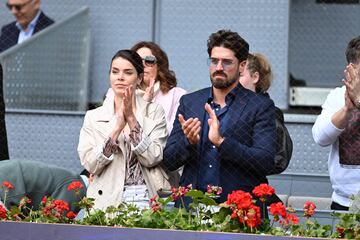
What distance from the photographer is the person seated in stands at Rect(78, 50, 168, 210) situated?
23.3 feet

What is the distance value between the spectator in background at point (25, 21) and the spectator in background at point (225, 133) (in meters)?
3.74

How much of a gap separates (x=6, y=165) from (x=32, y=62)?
3.39 m

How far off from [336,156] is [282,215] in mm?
1421

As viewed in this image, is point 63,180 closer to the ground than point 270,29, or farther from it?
closer to the ground

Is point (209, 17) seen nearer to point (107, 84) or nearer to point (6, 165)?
point (107, 84)

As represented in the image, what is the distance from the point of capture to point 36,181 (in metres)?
7.24

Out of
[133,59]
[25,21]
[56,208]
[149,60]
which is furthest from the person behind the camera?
[25,21]

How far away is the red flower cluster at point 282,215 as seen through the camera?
232 inches

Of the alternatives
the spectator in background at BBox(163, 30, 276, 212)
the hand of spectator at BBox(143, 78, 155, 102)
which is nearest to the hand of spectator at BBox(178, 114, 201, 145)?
the spectator in background at BBox(163, 30, 276, 212)

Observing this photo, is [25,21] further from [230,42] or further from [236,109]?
[236,109]

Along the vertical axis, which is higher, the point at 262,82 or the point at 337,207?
the point at 262,82

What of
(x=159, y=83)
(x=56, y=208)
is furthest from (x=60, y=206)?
(x=159, y=83)

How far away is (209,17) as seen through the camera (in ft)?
34.8

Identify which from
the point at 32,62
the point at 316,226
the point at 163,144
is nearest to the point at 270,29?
the point at 32,62
